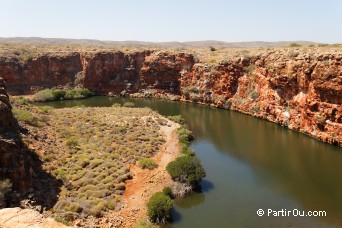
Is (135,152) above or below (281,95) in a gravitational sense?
below

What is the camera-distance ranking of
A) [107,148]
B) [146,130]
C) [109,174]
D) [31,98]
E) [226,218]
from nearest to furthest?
[226,218] → [109,174] → [107,148] → [146,130] → [31,98]

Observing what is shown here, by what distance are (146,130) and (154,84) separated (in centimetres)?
3571

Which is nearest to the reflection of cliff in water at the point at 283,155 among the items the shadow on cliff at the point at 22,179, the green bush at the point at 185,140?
the green bush at the point at 185,140

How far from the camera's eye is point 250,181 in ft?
95.9

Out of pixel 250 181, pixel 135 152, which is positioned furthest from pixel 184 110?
pixel 250 181

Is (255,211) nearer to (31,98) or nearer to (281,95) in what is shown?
(281,95)

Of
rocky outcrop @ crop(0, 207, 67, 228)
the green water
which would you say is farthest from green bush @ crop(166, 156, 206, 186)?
rocky outcrop @ crop(0, 207, 67, 228)

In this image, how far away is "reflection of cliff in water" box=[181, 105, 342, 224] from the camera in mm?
26952

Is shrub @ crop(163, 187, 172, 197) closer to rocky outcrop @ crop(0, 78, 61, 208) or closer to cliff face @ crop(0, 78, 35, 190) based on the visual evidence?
rocky outcrop @ crop(0, 78, 61, 208)

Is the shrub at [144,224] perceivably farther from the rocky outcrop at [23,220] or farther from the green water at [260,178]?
the rocky outcrop at [23,220]

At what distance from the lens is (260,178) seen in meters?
29.8

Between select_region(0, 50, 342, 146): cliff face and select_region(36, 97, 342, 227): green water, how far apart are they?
372cm

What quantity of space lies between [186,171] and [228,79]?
37821 mm

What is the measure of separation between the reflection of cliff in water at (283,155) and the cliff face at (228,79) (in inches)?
119
